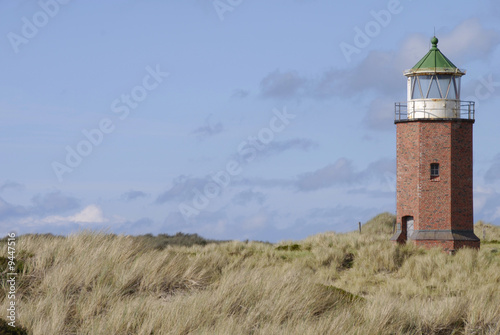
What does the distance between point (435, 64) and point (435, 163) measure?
452 cm

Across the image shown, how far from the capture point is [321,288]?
30.2 feet

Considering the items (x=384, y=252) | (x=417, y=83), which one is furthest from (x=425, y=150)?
(x=384, y=252)

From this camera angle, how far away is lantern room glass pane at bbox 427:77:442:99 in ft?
88.3

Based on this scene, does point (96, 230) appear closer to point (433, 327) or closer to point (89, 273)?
point (89, 273)

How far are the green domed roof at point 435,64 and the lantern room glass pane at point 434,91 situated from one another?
54 cm

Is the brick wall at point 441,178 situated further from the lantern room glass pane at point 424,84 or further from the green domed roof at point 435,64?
the green domed roof at point 435,64

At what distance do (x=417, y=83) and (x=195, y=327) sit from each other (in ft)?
73.2

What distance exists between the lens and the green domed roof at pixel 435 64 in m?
26.8

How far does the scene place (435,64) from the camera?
2702 cm

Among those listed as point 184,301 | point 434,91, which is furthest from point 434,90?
point 184,301

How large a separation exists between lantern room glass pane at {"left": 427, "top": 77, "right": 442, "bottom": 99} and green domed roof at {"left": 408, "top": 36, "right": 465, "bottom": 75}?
1.78 feet

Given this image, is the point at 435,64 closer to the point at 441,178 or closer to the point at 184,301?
the point at 441,178

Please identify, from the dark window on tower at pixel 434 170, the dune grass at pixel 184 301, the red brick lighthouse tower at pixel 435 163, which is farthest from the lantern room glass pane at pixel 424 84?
the dune grass at pixel 184 301

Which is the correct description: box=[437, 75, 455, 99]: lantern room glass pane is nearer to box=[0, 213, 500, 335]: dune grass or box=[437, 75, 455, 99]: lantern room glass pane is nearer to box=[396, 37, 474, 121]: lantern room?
box=[396, 37, 474, 121]: lantern room
